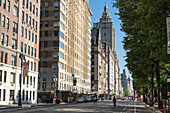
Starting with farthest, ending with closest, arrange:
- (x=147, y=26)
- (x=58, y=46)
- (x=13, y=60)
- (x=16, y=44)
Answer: (x=58, y=46) → (x=16, y=44) → (x=13, y=60) → (x=147, y=26)

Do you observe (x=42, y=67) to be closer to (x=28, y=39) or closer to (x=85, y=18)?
(x=28, y=39)

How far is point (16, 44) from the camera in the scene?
183 ft

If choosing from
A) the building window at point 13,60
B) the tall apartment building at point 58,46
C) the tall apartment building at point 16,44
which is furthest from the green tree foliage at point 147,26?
the tall apartment building at point 58,46

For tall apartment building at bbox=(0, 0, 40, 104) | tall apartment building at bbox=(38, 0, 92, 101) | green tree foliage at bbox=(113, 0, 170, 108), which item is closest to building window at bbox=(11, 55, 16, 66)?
tall apartment building at bbox=(0, 0, 40, 104)

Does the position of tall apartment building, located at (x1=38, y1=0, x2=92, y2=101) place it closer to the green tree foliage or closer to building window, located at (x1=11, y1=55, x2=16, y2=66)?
building window, located at (x1=11, y1=55, x2=16, y2=66)

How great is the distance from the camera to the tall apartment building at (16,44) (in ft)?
165

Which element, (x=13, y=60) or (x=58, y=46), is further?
(x=58, y=46)

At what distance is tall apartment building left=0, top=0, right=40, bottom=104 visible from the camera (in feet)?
165

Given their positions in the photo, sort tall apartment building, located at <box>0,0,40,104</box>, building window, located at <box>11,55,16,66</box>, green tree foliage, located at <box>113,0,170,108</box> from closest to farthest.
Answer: green tree foliage, located at <box>113,0,170,108</box>
tall apartment building, located at <box>0,0,40,104</box>
building window, located at <box>11,55,16,66</box>

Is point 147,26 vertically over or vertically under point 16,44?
under

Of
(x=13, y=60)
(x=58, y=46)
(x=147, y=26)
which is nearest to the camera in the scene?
(x=147, y=26)

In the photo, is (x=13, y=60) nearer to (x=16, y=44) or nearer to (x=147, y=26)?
(x=16, y=44)

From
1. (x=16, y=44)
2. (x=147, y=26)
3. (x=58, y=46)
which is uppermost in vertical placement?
(x=58, y=46)

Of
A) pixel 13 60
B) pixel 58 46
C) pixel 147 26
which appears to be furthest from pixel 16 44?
pixel 147 26
